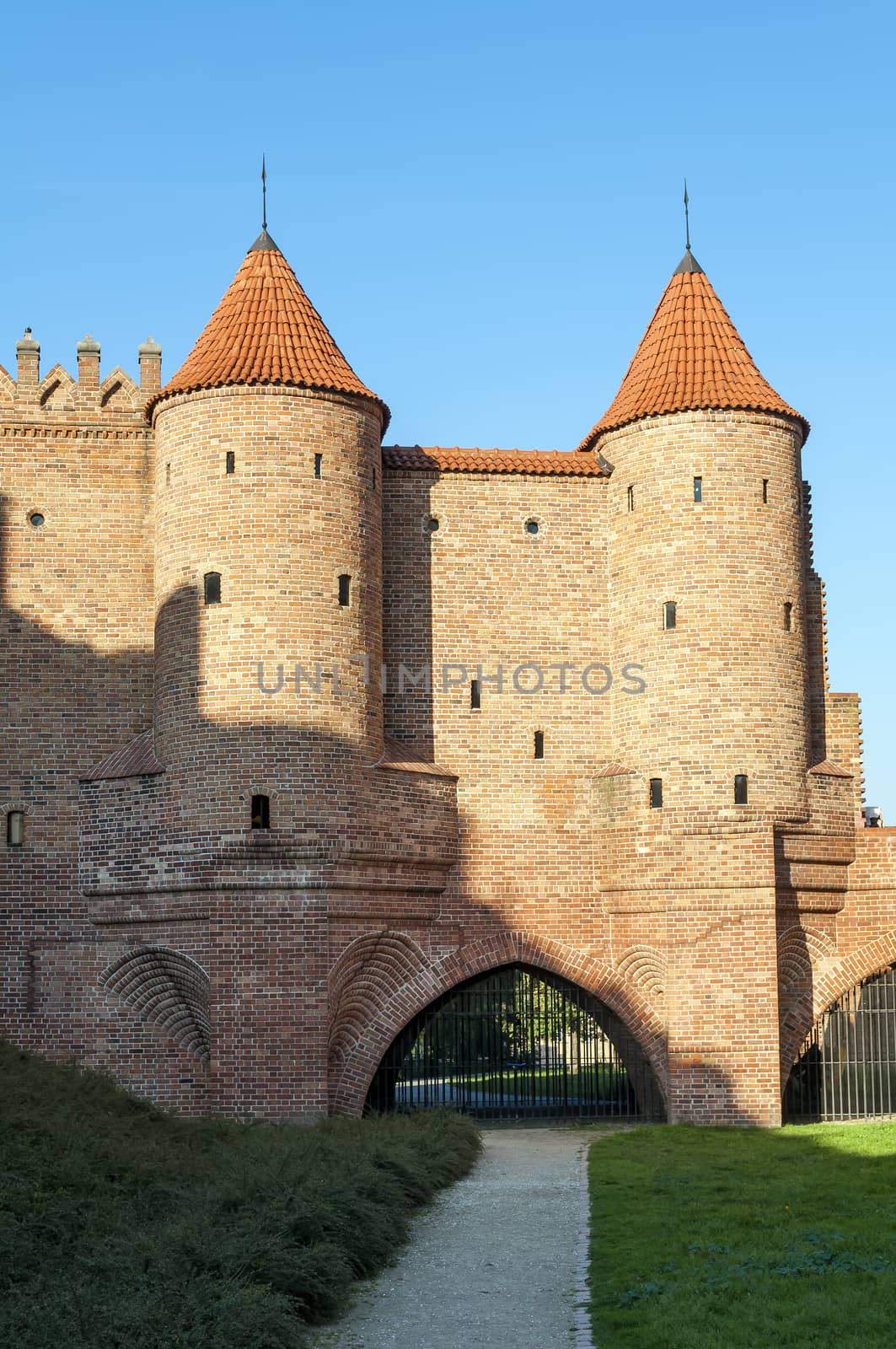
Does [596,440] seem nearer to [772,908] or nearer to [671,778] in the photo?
[671,778]

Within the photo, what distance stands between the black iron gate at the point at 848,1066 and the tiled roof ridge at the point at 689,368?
29.3 feet

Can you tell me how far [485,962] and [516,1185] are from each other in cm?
597

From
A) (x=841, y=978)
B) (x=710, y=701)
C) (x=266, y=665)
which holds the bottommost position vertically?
(x=841, y=978)

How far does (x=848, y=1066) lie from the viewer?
78.5 ft

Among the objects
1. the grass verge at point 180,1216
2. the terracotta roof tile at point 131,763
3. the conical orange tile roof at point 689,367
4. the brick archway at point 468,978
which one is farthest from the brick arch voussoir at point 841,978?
the terracotta roof tile at point 131,763

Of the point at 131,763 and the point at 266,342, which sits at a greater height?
the point at 266,342

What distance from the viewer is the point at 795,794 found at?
23.0 metres

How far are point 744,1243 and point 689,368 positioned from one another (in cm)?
1459

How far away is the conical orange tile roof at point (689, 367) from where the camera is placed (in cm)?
2367

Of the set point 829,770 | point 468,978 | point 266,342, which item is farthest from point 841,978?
point 266,342

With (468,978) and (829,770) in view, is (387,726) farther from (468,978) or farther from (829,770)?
(829,770)

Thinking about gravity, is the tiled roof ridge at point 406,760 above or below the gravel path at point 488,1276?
above

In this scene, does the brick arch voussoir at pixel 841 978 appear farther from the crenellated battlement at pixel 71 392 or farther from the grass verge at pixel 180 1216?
the crenellated battlement at pixel 71 392

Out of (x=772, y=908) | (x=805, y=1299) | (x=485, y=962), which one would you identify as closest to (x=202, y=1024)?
(x=485, y=962)
